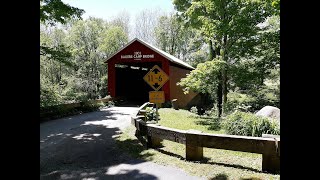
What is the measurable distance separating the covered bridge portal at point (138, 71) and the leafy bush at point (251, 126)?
1366cm

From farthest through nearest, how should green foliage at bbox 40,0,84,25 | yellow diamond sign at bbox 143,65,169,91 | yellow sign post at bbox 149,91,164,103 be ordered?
green foliage at bbox 40,0,84,25, yellow diamond sign at bbox 143,65,169,91, yellow sign post at bbox 149,91,164,103

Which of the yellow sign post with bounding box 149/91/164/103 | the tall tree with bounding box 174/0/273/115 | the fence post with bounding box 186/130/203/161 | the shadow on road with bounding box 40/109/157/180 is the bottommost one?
the shadow on road with bounding box 40/109/157/180

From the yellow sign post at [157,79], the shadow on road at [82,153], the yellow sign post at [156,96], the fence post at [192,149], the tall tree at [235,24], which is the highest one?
the tall tree at [235,24]

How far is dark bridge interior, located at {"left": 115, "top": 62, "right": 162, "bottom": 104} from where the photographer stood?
88.0ft

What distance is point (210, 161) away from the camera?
631 cm

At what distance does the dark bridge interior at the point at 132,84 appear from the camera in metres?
26.8

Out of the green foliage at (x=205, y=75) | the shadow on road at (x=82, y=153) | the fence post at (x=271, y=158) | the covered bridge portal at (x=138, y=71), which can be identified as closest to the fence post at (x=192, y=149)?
the shadow on road at (x=82, y=153)

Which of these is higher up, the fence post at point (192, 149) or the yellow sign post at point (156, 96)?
the yellow sign post at point (156, 96)

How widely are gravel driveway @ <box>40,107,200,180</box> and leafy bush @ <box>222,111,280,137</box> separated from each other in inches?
151

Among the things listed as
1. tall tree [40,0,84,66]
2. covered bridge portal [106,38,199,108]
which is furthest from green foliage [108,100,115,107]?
tall tree [40,0,84,66]

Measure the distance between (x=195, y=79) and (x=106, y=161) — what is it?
375 inches

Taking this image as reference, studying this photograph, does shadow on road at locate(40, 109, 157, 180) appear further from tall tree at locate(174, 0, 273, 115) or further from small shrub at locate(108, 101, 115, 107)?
small shrub at locate(108, 101, 115, 107)

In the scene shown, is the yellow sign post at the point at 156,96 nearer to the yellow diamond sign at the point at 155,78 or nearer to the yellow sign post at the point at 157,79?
the yellow sign post at the point at 157,79
